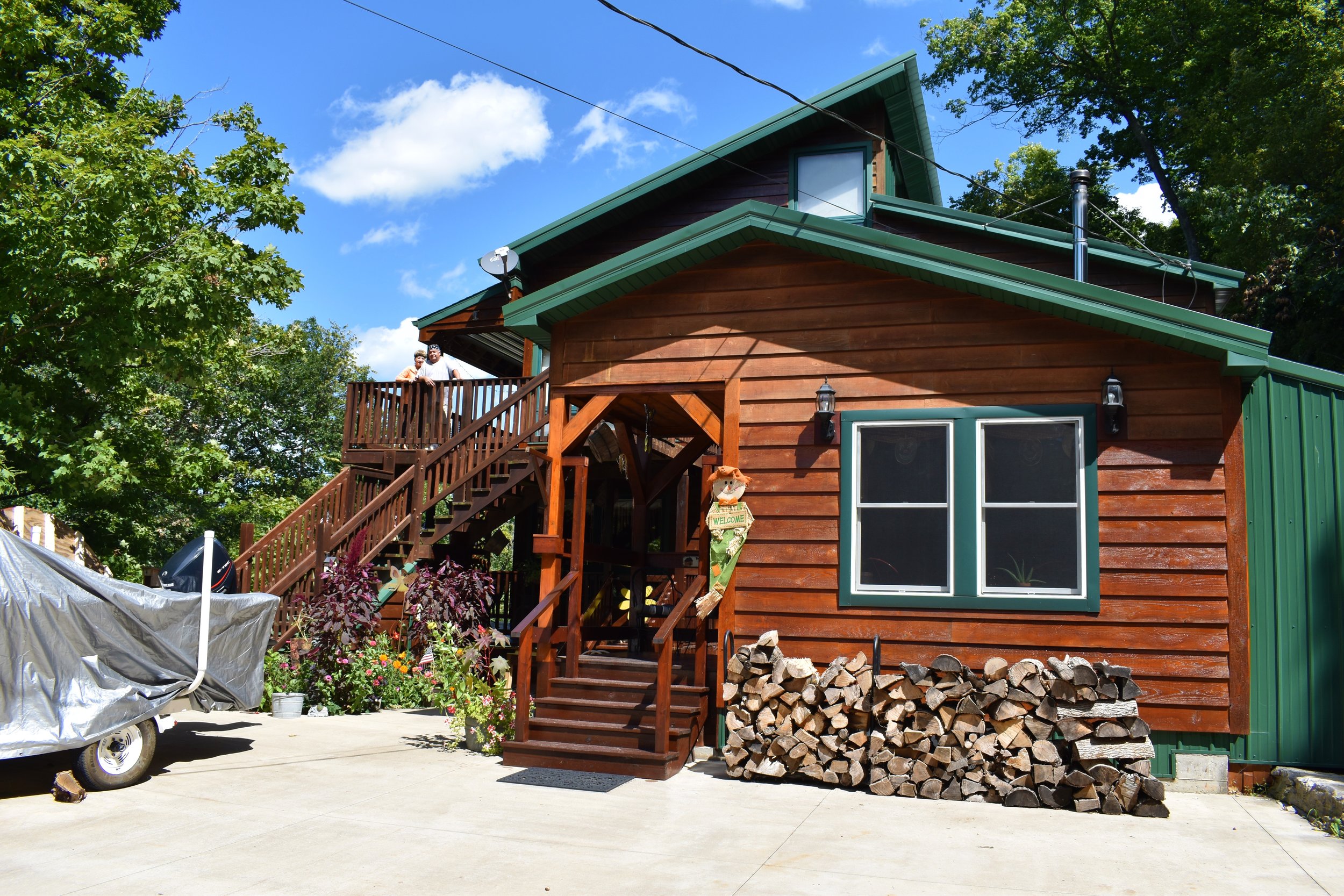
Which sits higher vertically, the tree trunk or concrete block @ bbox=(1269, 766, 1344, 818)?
the tree trunk

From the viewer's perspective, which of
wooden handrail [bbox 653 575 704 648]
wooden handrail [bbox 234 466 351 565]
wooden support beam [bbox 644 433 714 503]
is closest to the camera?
wooden handrail [bbox 653 575 704 648]

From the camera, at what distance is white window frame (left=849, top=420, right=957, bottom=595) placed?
24.7ft

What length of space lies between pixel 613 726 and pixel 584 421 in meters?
2.61

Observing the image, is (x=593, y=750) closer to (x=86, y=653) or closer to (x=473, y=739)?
(x=473, y=739)

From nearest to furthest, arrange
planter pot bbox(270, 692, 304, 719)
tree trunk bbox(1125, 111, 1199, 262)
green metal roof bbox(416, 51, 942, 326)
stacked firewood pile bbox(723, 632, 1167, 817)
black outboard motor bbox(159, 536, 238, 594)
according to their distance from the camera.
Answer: stacked firewood pile bbox(723, 632, 1167, 817)
black outboard motor bbox(159, 536, 238, 594)
planter pot bbox(270, 692, 304, 719)
green metal roof bbox(416, 51, 942, 326)
tree trunk bbox(1125, 111, 1199, 262)

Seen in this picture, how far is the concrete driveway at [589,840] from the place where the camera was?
4.74 meters

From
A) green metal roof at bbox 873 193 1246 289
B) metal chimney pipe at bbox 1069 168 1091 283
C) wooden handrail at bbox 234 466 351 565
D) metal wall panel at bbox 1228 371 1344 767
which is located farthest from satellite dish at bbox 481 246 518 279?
metal wall panel at bbox 1228 371 1344 767

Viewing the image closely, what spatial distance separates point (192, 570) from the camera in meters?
7.88

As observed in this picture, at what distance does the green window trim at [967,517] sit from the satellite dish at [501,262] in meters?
7.66

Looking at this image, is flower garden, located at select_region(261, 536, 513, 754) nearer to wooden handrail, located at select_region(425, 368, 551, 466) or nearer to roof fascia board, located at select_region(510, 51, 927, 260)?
wooden handrail, located at select_region(425, 368, 551, 466)

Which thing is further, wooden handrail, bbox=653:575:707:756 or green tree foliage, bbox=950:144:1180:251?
green tree foliage, bbox=950:144:1180:251

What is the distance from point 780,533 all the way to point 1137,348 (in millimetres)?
3002

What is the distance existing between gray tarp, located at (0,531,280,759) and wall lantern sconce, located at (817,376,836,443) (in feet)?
15.8

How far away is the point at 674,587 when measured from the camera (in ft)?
37.0
